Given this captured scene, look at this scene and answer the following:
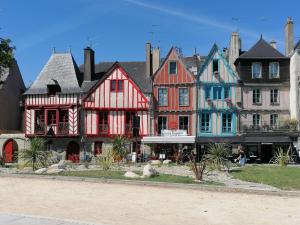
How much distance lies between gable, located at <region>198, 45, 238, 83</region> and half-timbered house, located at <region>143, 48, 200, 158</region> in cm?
78

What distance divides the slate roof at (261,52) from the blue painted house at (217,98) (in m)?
1.88

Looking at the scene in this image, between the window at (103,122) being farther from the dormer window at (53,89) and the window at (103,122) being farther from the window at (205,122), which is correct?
the window at (205,122)

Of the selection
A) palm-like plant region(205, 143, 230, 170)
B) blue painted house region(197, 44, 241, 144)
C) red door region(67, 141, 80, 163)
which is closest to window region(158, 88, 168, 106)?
blue painted house region(197, 44, 241, 144)

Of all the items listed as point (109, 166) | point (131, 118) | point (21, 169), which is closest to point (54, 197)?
point (109, 166)

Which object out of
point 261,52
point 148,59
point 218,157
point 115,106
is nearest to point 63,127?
point 115,106

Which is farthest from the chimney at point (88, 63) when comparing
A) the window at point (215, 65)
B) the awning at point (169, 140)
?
the window at point (215, 65)

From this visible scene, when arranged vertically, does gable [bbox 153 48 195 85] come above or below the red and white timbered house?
above

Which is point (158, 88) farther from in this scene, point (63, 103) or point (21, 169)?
point (21, 169)

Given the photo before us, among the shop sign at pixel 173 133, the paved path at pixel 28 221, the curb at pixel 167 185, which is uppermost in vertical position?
the shop sign at pixel 173 133

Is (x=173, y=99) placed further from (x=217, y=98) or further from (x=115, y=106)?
(x=115, y=106)

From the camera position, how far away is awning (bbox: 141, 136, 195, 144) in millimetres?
33156

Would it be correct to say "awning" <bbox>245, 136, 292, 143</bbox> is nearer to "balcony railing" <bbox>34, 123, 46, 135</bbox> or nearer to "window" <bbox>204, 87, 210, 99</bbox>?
"window" <bbox>204, 87, 210, 99</bbox>

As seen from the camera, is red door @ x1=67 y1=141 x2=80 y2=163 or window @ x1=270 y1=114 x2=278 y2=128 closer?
window @ x1=270 y1=114 x2=278 y2=128

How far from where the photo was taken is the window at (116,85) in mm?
35562
